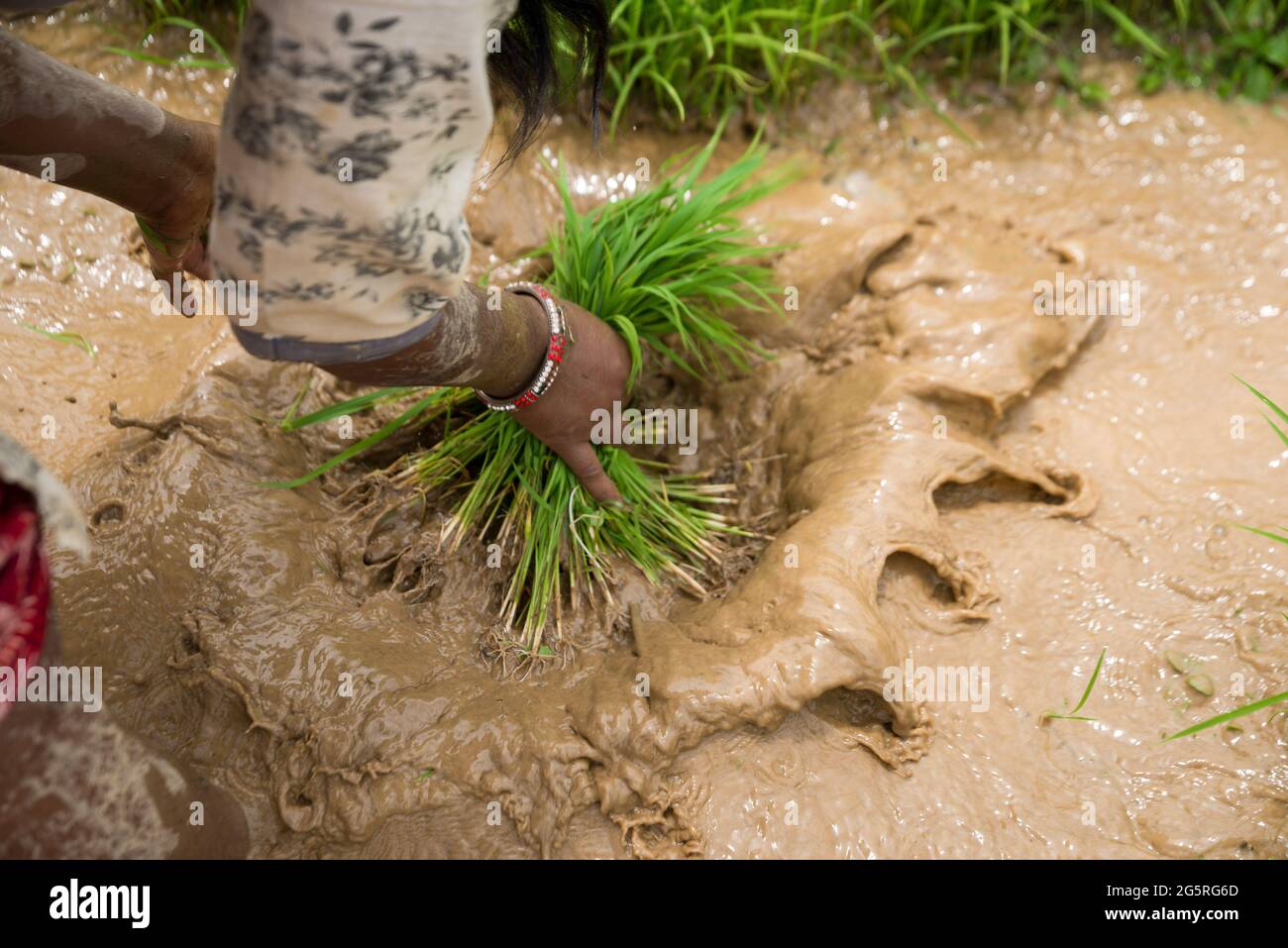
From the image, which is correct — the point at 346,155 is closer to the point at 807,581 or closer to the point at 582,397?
the point at 582,397

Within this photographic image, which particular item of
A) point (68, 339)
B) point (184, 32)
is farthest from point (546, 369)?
point (184, 32)

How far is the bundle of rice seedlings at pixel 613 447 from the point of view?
2166 millimetres

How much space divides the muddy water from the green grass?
36cm

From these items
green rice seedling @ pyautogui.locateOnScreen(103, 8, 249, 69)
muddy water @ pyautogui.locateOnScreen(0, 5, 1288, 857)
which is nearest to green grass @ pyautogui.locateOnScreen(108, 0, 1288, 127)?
green rice seedling @ pyautogui.locateOnScreen(103, 8, 249, 69)

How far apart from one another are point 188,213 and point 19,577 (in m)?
1.19

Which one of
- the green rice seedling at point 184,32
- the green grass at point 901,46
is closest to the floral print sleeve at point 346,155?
the green grass at point 901,46

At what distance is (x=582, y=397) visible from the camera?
2.05 m

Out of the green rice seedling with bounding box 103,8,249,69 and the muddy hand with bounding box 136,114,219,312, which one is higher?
the green rice seedling with bounding box 103,8,249,69

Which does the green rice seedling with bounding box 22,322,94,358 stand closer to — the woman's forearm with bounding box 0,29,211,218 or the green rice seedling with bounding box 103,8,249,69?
the woman's forearm with bounding box 0,29,211,218

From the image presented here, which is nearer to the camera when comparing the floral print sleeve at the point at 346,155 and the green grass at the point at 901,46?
the floral print sleeve at the point at 346,155

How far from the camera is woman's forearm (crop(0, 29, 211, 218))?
153cm

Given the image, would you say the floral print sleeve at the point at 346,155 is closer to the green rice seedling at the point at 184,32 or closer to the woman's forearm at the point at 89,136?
the woman's forearm at the point at 89,136

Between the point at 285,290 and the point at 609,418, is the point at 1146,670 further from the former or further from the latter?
the point at 285,290

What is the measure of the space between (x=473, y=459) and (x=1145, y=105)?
2.70 meters
